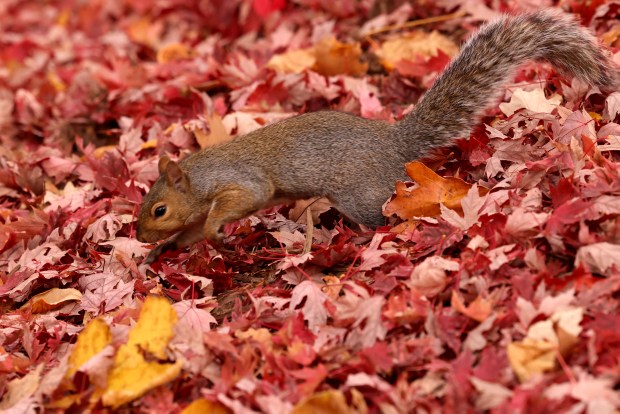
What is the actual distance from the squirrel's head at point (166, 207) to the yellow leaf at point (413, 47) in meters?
2.25

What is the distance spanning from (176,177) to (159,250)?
419mm

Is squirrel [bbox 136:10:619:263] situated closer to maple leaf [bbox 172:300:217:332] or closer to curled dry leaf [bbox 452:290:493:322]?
maple leaf [bbox 172:300:217:332]

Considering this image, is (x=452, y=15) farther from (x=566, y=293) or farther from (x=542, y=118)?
(x=566, y=293)

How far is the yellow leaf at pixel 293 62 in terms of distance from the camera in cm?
590

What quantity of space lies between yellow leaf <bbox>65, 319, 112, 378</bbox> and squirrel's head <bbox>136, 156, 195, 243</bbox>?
88 centimetres

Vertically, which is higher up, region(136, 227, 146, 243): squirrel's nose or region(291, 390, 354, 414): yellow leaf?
region(291, 390, 354, 414): yellow leaf

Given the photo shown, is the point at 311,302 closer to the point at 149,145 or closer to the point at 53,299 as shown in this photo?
the point at 53,299

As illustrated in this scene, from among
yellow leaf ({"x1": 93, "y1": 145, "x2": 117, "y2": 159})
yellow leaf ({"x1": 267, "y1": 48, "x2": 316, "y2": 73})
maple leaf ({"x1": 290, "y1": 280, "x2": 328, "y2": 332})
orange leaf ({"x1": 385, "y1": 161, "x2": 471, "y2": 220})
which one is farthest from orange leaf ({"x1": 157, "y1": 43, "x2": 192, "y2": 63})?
maple leaf ({"x1": 290, "y1": 280, "x2": 328, "y2": 332})

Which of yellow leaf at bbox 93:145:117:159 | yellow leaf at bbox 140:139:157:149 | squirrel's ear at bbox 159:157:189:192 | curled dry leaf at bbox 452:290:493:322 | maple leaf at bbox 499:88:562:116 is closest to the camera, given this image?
curled dry leaf at bbox 452:290:493:322

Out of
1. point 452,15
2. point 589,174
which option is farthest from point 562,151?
point 452,15

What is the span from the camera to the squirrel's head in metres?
4.09

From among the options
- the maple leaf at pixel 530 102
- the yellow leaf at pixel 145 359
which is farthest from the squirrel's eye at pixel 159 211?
the maple leaf at pixel 530 102

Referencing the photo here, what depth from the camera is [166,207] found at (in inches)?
162

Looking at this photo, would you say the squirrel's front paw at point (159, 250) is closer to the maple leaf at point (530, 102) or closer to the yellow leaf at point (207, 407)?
the yellow leaf at point (207, 407)
